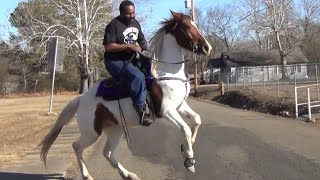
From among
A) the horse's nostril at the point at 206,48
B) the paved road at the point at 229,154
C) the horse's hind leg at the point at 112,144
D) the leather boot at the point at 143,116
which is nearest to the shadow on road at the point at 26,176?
the paved road at the point at 229,154

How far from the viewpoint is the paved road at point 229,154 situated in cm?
906

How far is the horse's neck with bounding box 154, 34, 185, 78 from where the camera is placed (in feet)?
25.8

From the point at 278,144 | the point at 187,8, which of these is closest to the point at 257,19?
the point at 187,8

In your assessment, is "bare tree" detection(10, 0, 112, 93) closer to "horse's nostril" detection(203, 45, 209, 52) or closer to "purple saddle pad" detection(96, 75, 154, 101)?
"purple saddle pad" detection(96, 75, 154, 101)

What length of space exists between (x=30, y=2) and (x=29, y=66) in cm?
1470

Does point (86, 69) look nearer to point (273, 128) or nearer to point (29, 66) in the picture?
point (29, 66)

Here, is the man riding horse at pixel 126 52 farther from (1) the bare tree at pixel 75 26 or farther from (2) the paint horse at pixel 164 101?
(1) the bare tree at pixel 75 26

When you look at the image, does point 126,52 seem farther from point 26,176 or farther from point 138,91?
point 26,176

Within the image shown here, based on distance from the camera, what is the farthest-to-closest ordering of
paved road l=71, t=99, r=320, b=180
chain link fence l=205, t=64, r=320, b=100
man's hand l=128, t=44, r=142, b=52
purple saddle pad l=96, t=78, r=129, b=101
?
chain link fence l=205, t=64, r=320, b=100 < paved road l=71, t=99, r=320, b=180 < purple saddle pad l=96, t=78, r=129, b=101 < man's hand l=128, t=44, r=142, b=52

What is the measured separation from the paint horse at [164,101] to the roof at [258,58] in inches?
3195

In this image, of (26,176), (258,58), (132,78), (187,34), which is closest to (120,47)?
(132,78)

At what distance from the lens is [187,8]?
49469 mm

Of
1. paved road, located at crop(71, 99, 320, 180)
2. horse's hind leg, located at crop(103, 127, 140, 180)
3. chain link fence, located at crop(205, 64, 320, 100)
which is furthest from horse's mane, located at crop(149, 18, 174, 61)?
chain link fence, located at crop(205, 64, 320, 100)

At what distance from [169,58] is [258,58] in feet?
275
